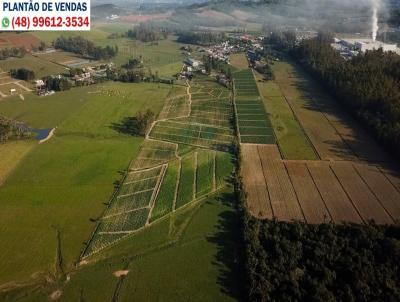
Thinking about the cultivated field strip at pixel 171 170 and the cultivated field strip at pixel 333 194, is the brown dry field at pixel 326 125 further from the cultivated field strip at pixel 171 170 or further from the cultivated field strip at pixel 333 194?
the cultivated field strip at pixel 171 170

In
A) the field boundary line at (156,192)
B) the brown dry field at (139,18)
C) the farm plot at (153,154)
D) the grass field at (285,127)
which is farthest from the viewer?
the brown dry field at (139,18)

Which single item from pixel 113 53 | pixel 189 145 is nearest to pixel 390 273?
pixel 189 145

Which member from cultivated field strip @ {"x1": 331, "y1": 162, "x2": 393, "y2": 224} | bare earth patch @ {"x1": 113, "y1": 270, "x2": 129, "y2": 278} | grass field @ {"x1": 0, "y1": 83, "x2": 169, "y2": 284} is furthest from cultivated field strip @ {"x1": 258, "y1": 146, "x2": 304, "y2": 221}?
grass field @ {"x1": 0, "y1": 83, "x2": 169, "y2": 284}

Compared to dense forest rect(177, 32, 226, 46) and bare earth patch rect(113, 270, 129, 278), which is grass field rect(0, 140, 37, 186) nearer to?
bare earth patch rect(113, 270, 129, 278)

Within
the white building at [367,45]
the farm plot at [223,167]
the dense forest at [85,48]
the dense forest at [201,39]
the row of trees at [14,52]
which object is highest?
the dense forest at [201,39]

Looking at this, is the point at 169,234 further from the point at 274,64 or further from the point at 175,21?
the point at 175,21

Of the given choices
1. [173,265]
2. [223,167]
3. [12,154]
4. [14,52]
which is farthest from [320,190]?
[14,52]

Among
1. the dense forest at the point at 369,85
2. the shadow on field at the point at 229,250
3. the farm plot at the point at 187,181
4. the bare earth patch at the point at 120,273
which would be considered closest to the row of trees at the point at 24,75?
the farm plot at the point at 187,181
